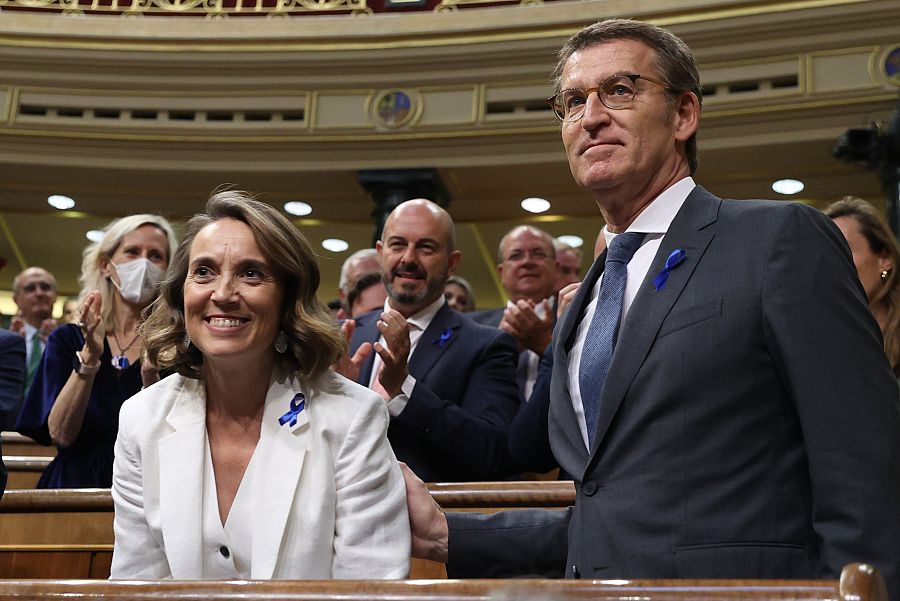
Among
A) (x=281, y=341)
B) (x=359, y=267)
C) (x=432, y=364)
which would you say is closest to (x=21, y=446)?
(x=359, y=267)

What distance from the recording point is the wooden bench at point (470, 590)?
0.92 m

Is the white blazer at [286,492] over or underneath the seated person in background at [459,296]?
underneath

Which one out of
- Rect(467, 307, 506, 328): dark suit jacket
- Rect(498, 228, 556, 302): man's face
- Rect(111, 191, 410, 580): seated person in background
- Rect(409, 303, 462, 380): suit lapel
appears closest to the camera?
Rect(111, 191, 410, 580): seated person in background

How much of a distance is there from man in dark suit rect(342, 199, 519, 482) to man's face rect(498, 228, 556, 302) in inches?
26.6

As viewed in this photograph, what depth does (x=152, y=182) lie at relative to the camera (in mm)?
7309

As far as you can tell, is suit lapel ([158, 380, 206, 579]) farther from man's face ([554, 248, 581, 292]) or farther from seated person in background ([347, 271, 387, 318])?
man's face ([554, 248, 581, 292])

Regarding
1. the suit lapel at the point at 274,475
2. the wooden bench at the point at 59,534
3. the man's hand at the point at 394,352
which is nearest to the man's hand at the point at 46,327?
the wooden bench at the point at 59,534

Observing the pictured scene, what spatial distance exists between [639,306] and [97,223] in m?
7.34

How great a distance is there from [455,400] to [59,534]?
3.40 feet

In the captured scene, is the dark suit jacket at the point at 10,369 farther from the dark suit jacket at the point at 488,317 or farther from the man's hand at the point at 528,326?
the dark suit jacket at the point at 488,317

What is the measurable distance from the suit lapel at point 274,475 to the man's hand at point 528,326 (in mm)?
1265

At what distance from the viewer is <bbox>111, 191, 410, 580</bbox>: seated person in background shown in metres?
1.75

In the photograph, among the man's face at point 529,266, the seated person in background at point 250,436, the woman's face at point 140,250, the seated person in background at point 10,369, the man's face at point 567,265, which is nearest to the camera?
the seated person in background at point 250,436

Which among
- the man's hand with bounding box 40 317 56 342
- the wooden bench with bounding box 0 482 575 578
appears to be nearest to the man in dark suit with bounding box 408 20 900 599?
the wooden bench with bounding box 0 482 575 578
